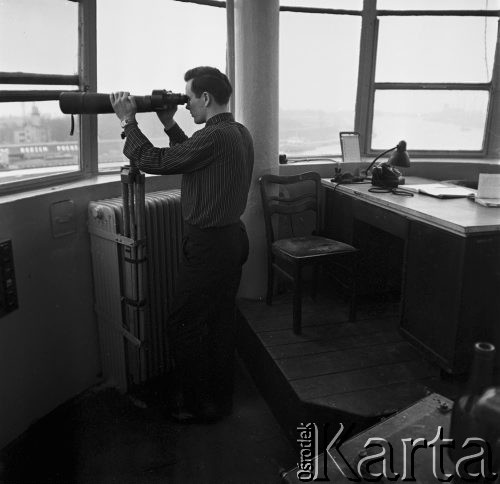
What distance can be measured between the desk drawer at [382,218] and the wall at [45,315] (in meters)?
1.27

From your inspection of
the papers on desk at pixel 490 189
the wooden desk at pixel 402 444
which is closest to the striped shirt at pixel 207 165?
the wooden desk at pixel 402 444

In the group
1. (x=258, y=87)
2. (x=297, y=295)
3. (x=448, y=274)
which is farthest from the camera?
(x=258, y=87)

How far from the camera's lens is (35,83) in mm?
2174

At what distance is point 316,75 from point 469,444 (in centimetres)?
288

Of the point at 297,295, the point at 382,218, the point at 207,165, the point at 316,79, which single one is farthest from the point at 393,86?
the point at 207,165

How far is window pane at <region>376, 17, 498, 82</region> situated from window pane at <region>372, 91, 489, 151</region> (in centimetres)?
11

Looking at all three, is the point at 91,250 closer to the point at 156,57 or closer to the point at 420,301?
the point at 156,57

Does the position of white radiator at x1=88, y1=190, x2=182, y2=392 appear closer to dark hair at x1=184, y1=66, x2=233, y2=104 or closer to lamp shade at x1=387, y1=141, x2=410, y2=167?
dark hair at x1=184, y1=66, x2=233, y2=104

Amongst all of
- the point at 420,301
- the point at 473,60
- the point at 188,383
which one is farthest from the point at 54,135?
the point at 473,60

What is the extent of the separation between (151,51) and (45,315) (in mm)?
1406

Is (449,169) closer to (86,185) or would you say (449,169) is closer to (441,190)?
(441,190)

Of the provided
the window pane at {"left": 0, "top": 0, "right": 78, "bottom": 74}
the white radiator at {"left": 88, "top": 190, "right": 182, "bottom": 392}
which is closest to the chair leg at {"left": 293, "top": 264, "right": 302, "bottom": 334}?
the white radiator at {"left": 88, "top": 190, "right": 182, "bottom": 392}

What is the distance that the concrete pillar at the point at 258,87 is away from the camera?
Answer: 274 cm

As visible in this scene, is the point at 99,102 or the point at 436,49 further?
the point at 436,49
